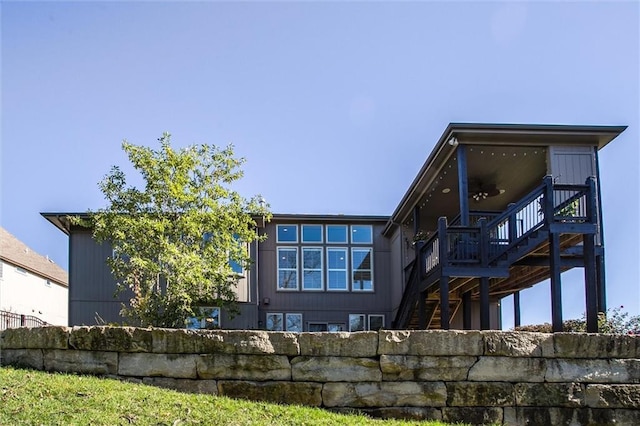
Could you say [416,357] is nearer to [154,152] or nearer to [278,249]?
[154,152]

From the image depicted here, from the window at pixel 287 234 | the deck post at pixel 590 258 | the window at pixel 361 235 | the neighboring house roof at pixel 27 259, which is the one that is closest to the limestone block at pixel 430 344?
the deck post at pixel 590 258

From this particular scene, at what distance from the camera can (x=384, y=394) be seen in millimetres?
6211

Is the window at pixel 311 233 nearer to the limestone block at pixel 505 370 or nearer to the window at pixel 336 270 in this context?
the window at pixel 336 270

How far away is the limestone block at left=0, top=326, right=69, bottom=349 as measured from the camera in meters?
6.43

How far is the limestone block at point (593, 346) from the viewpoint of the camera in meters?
6.35

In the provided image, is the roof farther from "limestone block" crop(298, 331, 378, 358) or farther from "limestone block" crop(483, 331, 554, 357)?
"limestone block" crop(298, 331, 378, 358)

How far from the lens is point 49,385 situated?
577 centimetres

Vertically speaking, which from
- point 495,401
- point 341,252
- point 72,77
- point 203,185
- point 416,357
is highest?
point 72,77

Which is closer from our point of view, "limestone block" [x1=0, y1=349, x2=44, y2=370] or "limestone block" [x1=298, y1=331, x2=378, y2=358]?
"limestone block" [x1=298, y1=331, x2=378, y2=358]

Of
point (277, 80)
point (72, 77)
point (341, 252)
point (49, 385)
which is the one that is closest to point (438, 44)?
point (277, 80)

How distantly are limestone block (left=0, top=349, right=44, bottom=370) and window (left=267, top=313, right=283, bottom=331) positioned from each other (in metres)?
10.9

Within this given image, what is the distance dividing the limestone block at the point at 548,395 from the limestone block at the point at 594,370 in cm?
8

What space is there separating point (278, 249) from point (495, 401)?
11.7m

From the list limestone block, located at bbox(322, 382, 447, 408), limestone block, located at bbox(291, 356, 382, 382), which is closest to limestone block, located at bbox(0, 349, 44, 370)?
limestone block, located at bbox(291, 356, 382, 382)
